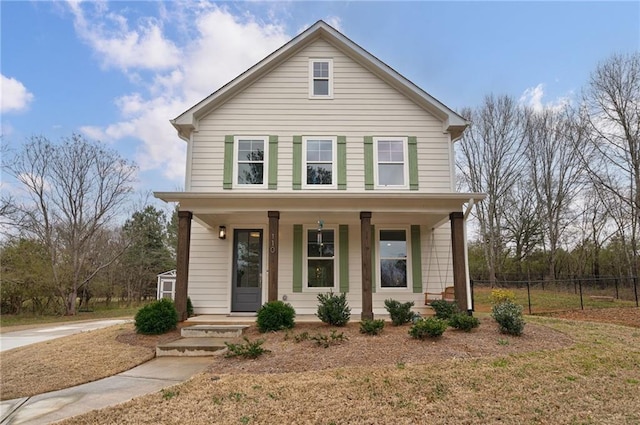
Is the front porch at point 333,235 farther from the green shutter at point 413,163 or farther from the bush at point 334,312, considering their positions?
the green shutter at point 413,163

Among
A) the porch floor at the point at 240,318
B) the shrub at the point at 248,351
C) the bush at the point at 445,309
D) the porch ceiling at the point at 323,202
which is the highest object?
the porch ceiling at the point at 323,202

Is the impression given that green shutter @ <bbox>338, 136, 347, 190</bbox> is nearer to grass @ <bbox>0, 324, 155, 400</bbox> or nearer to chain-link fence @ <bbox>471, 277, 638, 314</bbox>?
grass @ <bbox>0, 324, 155, 400</bbox>

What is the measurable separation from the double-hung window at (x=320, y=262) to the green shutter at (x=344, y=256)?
0.62 ft

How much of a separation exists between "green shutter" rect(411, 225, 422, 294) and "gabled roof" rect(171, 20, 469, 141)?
2.85m

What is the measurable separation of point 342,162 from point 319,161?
620 mm

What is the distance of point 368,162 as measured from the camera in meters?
10.0

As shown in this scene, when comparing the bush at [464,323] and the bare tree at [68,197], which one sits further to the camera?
the bare tree at [68,197]

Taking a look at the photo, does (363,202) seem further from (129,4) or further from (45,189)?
(45,189)

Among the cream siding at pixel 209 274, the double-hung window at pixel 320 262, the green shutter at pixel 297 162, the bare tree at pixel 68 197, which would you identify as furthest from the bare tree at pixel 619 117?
the bare tree at pixel 68 197

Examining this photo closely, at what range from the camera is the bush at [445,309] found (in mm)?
7789

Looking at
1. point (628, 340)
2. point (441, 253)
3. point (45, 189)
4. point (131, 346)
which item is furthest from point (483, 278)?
point (45, 189)

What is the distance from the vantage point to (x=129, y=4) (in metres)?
11.8

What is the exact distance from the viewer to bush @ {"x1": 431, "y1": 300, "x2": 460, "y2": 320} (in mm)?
7789

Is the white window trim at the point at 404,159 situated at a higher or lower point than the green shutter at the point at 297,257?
higher
